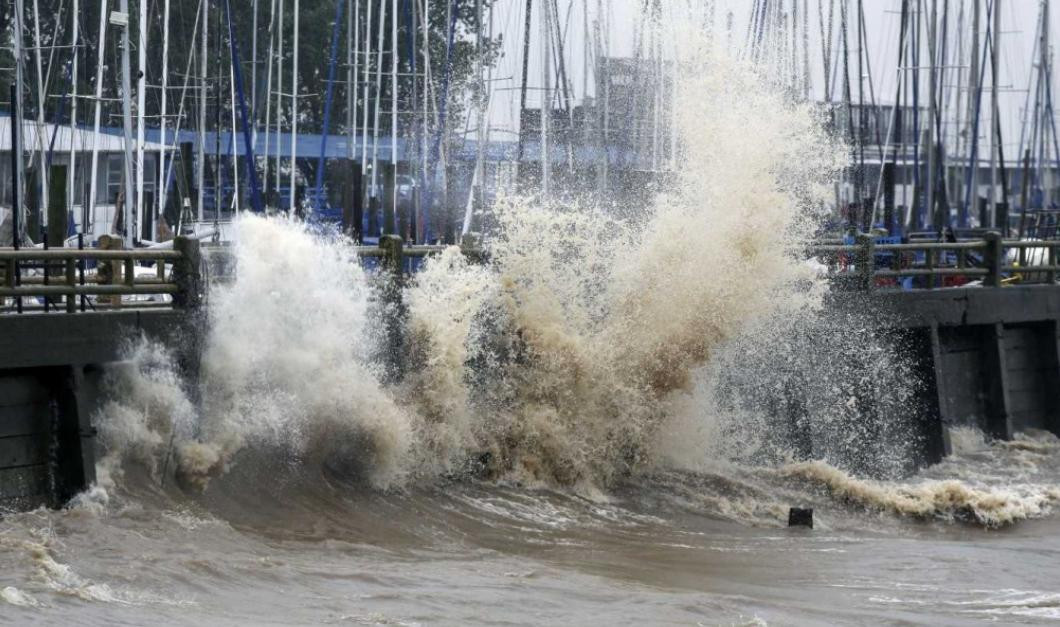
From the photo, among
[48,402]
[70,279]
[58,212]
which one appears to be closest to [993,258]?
[58,212]

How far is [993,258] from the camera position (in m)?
22.1

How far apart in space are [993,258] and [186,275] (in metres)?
12.1

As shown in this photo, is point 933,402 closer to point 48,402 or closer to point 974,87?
point 48,402

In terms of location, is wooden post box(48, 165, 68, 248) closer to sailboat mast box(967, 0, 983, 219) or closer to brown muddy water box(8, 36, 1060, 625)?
brown muddy water box(8, 36, 1060, 625)

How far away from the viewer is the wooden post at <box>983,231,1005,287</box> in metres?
22.0

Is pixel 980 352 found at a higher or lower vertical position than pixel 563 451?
higher

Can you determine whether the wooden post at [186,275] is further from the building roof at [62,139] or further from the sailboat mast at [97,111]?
the building roof at [62,139]

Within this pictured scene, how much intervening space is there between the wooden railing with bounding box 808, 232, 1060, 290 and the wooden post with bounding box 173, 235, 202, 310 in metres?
7.76

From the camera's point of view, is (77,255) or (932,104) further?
(932,104)

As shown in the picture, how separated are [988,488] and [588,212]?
17.4 ft

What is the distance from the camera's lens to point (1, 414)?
13.1 metres

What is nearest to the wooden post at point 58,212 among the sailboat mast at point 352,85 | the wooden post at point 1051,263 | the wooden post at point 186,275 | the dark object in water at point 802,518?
the wooden post at point 186,275

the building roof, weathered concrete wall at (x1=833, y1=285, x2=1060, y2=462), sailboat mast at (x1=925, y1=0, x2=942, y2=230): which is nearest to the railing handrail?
weathered concrete wall at (x1=833, y1=285, x2=1060, y2=462)

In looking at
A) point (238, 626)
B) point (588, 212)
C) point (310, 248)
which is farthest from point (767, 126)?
point (238, 626)
